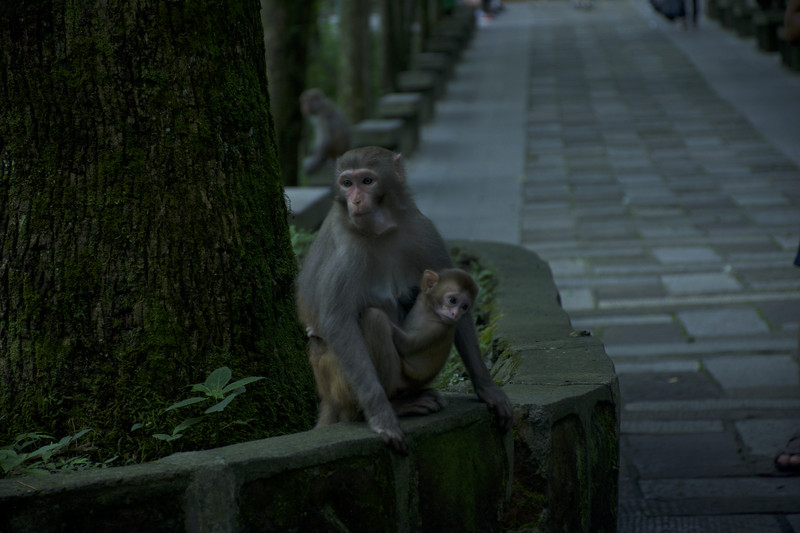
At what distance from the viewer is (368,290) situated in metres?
3.41

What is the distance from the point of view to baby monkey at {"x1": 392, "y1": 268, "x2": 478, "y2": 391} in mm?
3355

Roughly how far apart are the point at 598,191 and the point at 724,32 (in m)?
16.5

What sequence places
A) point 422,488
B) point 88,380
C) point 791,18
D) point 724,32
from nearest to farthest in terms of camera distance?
1. point 422,488
2. point 88,380
3. point 791,18
4. point 724,32

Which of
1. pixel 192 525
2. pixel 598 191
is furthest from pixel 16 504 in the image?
pixel 598 191

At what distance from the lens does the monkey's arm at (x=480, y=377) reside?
3.29 meters

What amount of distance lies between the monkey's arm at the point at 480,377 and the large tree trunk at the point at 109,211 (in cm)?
77

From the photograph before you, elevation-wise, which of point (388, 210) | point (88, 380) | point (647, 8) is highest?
point (388, 210)

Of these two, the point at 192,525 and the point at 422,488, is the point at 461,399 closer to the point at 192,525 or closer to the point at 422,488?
the point at 422,488

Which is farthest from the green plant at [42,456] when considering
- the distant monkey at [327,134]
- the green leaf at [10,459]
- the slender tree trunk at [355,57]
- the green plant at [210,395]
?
the slender tree trunk at [355,57]

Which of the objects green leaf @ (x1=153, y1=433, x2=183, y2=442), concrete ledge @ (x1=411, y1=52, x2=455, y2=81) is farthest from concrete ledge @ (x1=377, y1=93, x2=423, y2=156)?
green leaf @ (x1=153, y1=433, x2=183, y2=442)

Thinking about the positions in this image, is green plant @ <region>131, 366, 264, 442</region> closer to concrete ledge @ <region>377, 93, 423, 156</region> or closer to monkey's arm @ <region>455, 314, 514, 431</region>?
monkey's arm @ <region>455, 314, 514, 431</region>

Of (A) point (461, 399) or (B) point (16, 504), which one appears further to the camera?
(A) point (461, 399)

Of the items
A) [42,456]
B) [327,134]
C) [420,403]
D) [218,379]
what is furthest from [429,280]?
[327,134]

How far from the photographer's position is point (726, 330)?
6.71 m
